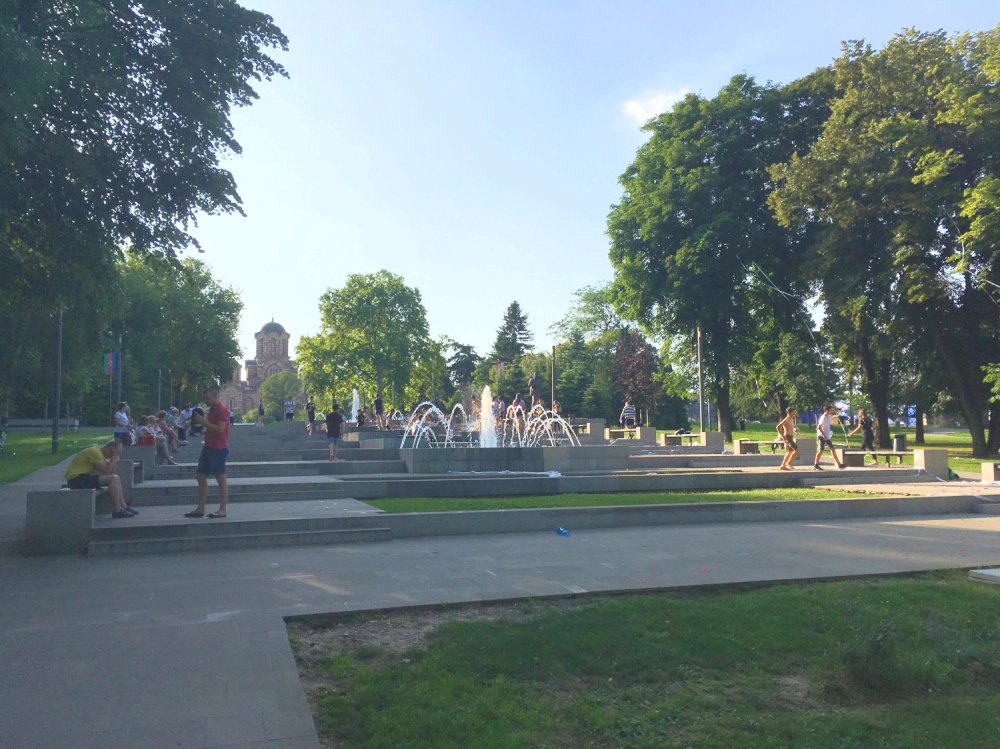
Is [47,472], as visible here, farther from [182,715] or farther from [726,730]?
[726,730]

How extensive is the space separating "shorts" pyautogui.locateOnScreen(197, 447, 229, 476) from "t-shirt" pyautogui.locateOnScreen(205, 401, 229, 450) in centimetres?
7

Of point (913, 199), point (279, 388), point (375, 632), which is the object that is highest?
point (279, 388)

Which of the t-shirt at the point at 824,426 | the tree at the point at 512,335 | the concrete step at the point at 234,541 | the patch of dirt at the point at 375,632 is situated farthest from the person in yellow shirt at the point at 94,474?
the tree at the point at 512,335

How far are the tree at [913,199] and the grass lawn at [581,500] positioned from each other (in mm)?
15295

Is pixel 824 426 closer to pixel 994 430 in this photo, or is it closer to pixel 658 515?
pixel 658 515

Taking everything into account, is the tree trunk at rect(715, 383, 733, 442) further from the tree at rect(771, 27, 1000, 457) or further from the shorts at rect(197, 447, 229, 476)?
the shorts at rect(197, 447, 229, 476)

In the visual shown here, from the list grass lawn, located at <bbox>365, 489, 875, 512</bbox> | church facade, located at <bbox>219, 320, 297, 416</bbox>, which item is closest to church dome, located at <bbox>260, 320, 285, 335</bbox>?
church facade, located at <bbox>219, 320, 297, 416</bbox>

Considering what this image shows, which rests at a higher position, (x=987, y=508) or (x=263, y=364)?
(x=263, y=364)

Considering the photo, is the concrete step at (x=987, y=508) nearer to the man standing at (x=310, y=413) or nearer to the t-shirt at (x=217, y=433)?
Answer: the t-shirt at (x=217, y=433)

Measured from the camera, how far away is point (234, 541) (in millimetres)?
10539

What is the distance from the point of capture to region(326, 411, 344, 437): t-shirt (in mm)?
22891

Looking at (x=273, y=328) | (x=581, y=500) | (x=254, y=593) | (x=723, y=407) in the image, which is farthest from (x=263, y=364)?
(x=254, y=593)

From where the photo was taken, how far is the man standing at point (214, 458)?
1143cm

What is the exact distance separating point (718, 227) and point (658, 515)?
26.4m
